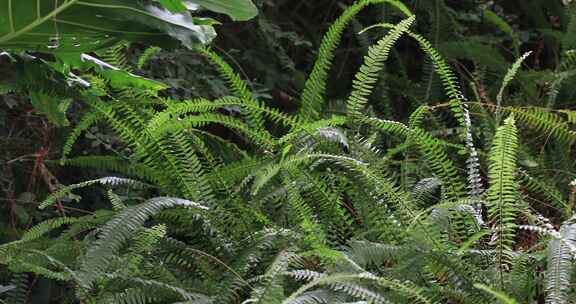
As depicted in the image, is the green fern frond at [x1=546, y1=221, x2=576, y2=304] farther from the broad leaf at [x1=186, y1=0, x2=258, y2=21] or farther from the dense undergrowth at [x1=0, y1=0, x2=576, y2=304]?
the broad leaf at [x1=186, y1=0, x2=258, y2=21]

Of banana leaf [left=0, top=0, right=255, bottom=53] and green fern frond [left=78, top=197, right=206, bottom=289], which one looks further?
banana leaf [left=0, top=0, right=255, bottom=53]

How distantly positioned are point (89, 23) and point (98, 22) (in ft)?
0.06

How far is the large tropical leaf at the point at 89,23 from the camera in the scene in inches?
58.9

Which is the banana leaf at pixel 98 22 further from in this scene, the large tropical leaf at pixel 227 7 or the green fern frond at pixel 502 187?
the green fern frond at pixel 502 187

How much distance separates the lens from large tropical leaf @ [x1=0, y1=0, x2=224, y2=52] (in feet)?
4.91

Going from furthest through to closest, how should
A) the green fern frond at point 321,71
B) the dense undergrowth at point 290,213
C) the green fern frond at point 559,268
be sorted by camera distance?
the green fern frond at point 321,71
the dense undergrowth at point 290,213
the green fern frond at point 559,268

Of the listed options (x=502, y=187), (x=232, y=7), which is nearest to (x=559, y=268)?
(x=502, y=187)

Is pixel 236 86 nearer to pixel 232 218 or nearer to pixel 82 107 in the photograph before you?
pixel 232 218

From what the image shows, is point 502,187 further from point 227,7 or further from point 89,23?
point 89,23

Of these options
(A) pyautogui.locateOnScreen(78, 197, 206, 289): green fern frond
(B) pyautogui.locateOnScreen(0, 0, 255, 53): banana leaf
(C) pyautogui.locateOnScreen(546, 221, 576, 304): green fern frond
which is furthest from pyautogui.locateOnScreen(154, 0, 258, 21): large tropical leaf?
(C) pyautogui.locateOnScreen(546, 221, 576, 304): green fern frond

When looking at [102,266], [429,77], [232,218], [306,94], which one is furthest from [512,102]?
[102,266]

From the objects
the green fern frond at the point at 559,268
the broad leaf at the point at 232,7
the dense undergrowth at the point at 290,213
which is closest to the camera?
the green fern frond at the point at 559,268

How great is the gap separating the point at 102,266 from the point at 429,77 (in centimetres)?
171

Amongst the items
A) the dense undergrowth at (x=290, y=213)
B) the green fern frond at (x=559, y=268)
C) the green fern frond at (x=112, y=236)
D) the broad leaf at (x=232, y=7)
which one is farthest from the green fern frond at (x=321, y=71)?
the green fern frond at (x=559, y=268)
